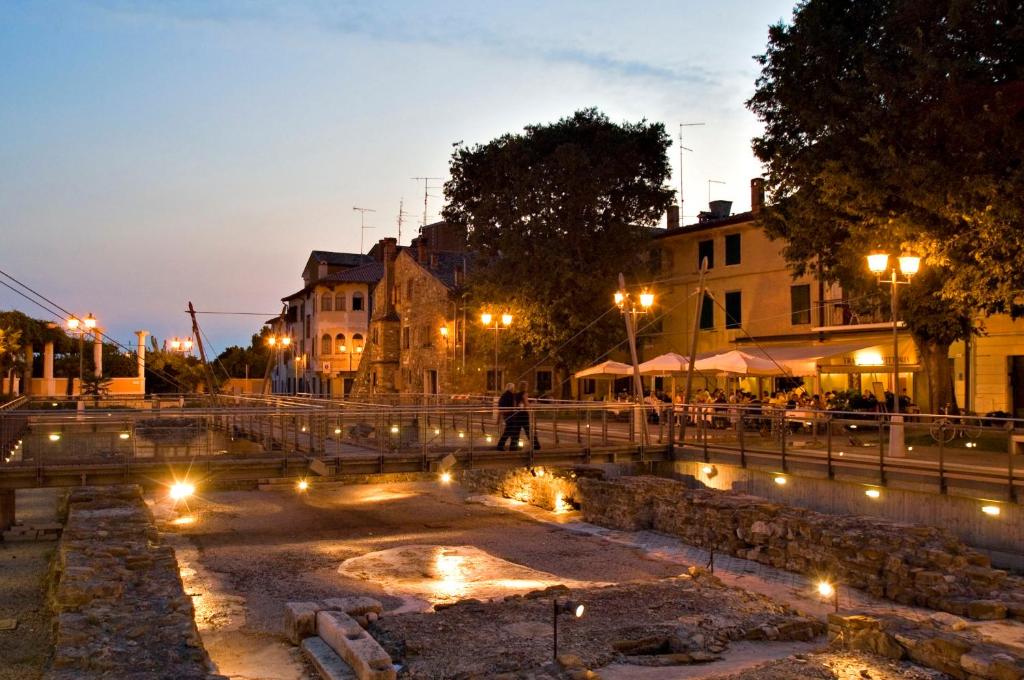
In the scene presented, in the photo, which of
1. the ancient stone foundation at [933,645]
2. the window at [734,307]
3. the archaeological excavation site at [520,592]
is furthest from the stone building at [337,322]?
the ancient stone foundation at [933,645]

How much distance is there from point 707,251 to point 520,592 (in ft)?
101

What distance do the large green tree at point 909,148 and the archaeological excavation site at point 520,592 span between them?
772 centimetres

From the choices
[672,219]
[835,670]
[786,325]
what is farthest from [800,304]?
[835,670]

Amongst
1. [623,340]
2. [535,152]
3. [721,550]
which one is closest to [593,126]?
[535,152]

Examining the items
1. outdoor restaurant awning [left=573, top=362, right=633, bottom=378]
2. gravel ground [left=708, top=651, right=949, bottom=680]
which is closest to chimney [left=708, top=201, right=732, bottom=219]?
outdoor restaurant awning [left=573, top=362, right=633, bottom=378]

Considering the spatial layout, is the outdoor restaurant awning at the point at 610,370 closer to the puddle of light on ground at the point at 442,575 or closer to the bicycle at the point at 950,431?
the puddle of light on ground at the point at 442,575

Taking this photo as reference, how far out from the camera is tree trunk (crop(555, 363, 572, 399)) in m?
42.3

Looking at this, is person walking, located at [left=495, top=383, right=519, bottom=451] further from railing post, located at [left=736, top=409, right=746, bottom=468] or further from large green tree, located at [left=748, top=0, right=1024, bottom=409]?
large green tree, located at [left=748, top=0, right=1024, bottom=409]

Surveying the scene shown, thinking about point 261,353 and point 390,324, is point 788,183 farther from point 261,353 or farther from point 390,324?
point 261,353

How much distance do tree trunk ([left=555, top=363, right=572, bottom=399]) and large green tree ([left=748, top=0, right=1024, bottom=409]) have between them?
592 inches

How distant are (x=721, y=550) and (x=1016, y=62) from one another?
1345cm

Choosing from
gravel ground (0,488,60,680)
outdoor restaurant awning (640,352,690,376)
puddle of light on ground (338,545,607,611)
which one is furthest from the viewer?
outdoor restaurant awning (640,352,690,376)

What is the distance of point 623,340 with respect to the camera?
41500 mm

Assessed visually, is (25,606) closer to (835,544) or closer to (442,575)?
(442,575)
